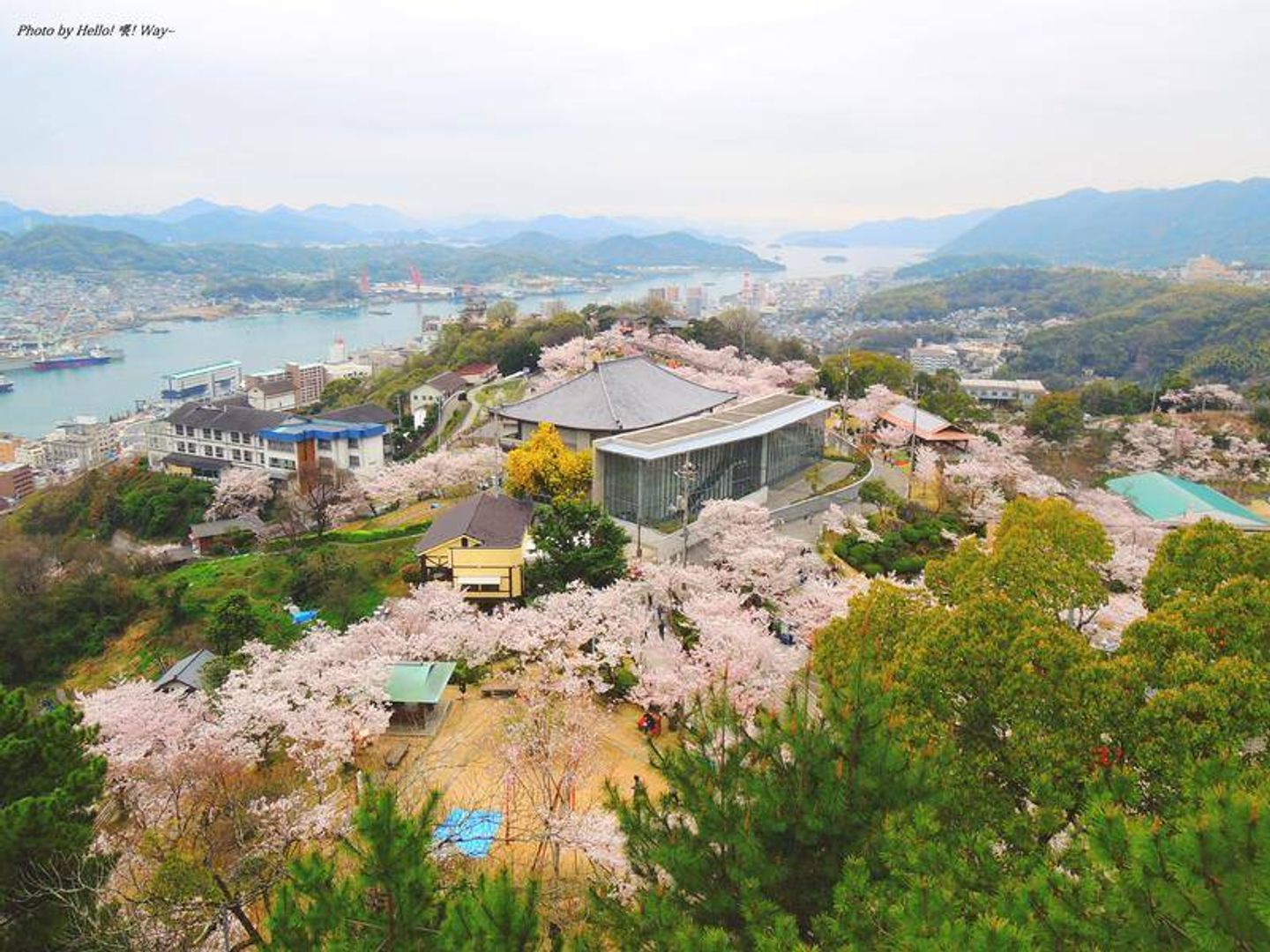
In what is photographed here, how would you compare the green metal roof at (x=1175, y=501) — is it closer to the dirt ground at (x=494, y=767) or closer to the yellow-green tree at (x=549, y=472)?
the yellow-green tree at (x=549, y=472)

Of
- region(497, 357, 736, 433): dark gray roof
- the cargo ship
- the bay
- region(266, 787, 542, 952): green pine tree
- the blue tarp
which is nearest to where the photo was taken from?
region(266, 787, 542, 952): green pine tree

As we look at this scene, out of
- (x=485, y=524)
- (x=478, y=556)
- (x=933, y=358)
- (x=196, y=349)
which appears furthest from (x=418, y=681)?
(x=196, y=349)

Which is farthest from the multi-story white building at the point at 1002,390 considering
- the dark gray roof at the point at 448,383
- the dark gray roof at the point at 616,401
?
the dark gray roof at the point at 616,401

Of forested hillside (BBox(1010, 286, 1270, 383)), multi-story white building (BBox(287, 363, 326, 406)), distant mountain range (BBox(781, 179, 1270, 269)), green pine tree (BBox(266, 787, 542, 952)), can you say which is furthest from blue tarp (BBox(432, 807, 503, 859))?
distant mountain range (BBox(781, 179, 1270, 269))

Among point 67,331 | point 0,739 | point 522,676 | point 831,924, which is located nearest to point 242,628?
point 522,676

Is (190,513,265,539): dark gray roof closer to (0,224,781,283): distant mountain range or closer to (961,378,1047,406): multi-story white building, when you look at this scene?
(961,378,1047,406): multi-story white building

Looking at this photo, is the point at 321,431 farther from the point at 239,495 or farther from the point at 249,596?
the point at 249,596
